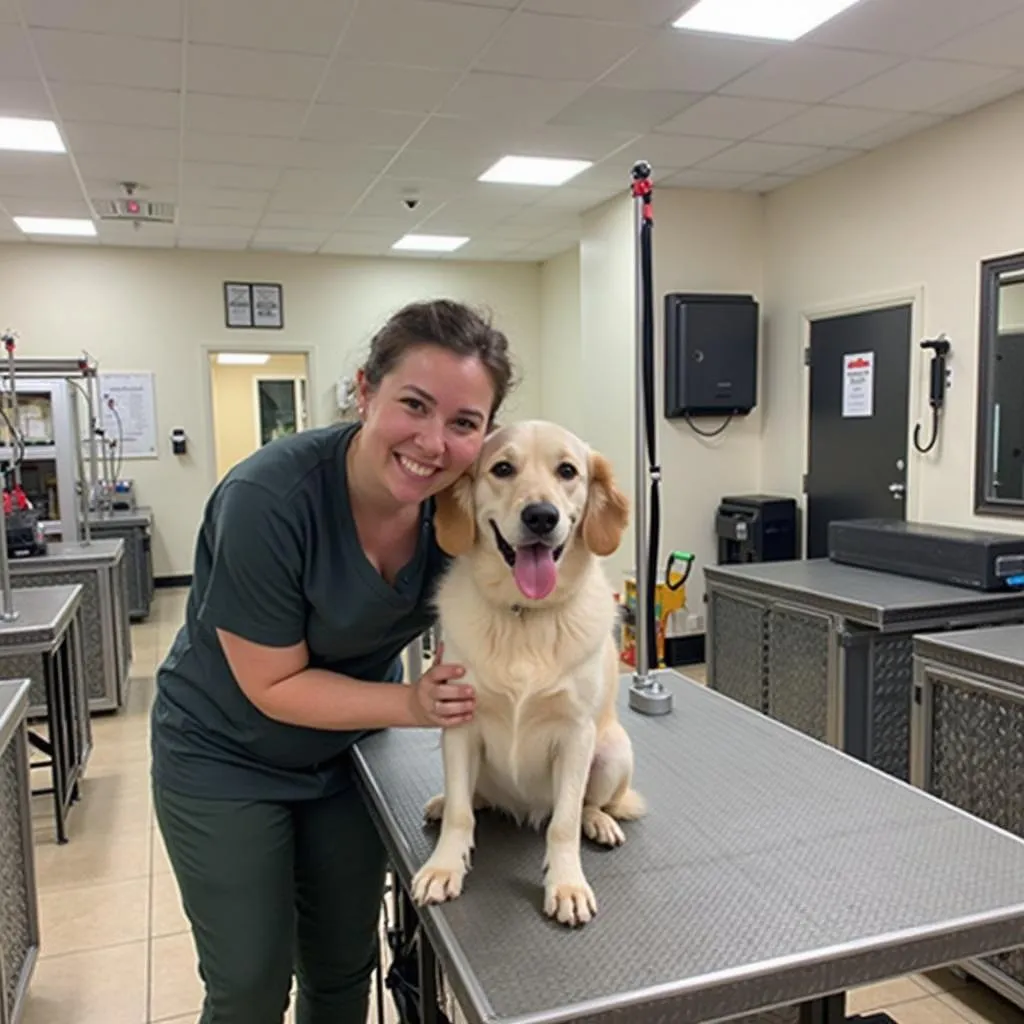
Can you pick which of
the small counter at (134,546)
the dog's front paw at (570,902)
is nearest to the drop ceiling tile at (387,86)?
the dog's front paw at (570,902)

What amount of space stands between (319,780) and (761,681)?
8.13 ft

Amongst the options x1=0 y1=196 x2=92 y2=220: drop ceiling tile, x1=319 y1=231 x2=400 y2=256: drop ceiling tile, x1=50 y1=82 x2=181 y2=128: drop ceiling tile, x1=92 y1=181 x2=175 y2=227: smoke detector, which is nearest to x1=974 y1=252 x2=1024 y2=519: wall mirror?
x1=50 y1=82 x2=181 y2=128: drop ceiling tile

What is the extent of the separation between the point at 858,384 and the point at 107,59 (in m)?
3.97

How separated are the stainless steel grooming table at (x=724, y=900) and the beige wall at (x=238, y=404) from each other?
10.9m

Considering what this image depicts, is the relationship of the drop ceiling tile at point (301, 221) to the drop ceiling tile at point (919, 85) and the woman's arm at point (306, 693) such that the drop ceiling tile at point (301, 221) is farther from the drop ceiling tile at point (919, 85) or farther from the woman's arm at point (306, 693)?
the woman's arm at point (306, 693)

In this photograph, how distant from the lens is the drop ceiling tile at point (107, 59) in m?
3.21

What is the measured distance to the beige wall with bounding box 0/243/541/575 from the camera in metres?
7.08

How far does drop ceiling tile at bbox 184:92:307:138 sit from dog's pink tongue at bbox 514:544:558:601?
3.42 meters

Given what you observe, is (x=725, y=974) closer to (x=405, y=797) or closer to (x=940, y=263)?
(x=405, y=797)

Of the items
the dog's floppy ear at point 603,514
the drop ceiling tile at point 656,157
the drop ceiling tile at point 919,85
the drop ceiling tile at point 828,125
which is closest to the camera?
the dog's floppy ear at point 603,514

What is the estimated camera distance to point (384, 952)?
2.40 m

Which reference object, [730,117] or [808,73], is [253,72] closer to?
[730,117]

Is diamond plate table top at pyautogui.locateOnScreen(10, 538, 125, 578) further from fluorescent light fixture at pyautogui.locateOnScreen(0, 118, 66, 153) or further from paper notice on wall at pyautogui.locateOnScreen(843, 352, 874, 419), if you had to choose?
paper notice on wall at pyautogui.locateOnScreen(843, 352, 874, 419)

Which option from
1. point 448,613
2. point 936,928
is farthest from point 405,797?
point 936,928
